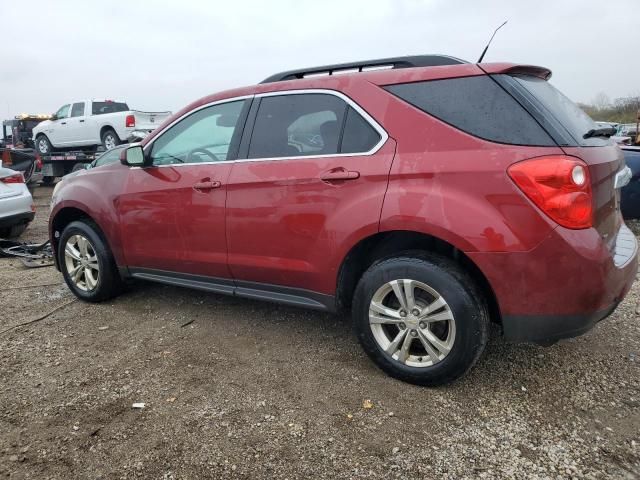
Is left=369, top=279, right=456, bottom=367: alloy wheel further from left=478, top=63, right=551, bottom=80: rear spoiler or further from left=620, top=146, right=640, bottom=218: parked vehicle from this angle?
left=620, top=146, right=640, bottom=218: parked vehicle

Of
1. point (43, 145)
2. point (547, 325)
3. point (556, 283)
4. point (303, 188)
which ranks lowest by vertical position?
point (547, 325)

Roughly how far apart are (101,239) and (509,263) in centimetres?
338

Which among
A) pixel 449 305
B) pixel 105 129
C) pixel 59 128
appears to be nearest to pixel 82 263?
pixel 449 305

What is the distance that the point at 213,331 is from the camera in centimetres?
370

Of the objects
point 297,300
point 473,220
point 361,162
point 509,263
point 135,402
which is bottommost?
point 135,402

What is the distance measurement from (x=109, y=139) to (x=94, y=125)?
76 cm

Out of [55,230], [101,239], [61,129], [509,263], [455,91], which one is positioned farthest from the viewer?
[61,129]

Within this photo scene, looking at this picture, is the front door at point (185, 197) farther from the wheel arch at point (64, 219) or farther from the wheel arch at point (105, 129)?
the wheel arch at point (105, 129)

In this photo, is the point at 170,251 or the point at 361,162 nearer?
the point at 361,162

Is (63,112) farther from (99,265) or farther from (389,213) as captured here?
(389,213)

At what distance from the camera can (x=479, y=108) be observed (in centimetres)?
256

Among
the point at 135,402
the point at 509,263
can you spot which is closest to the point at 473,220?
the point at 509,263

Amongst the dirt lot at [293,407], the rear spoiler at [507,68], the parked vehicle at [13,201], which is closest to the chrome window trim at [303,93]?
the rear spoiler at [507,68]

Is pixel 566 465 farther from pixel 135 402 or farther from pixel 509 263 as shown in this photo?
pixel 135 402
